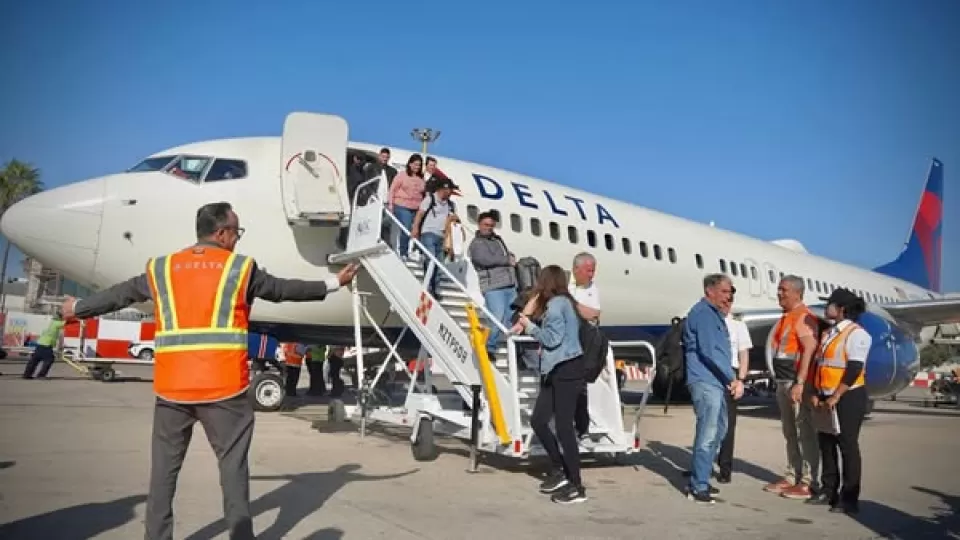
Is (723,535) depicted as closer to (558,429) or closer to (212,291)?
(558,429)

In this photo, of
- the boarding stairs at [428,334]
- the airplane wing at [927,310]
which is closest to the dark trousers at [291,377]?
the boarding stairs at [428,334]

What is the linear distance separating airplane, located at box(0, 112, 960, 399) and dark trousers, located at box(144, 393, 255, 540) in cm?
450

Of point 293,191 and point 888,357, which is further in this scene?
point 888,357

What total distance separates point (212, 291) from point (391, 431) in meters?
5.88

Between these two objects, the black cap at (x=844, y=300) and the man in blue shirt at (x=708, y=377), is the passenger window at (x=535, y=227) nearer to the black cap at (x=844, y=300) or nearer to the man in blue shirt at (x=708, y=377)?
the man in blue shirt at (x=708, y=377)

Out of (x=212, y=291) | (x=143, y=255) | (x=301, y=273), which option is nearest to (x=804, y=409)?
(x=212, y=291)

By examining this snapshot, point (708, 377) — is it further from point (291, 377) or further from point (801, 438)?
point (291, 377)

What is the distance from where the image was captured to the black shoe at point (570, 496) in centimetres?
529

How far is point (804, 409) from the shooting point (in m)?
6.03

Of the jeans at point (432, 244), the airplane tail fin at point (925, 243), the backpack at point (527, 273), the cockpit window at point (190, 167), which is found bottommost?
the backpack at point (527, 273)

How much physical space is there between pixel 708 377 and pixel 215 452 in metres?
3.78

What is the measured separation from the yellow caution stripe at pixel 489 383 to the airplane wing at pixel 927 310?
973cm

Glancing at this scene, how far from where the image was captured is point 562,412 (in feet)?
18.2

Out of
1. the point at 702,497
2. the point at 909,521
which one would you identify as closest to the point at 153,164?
the point at 702,497
